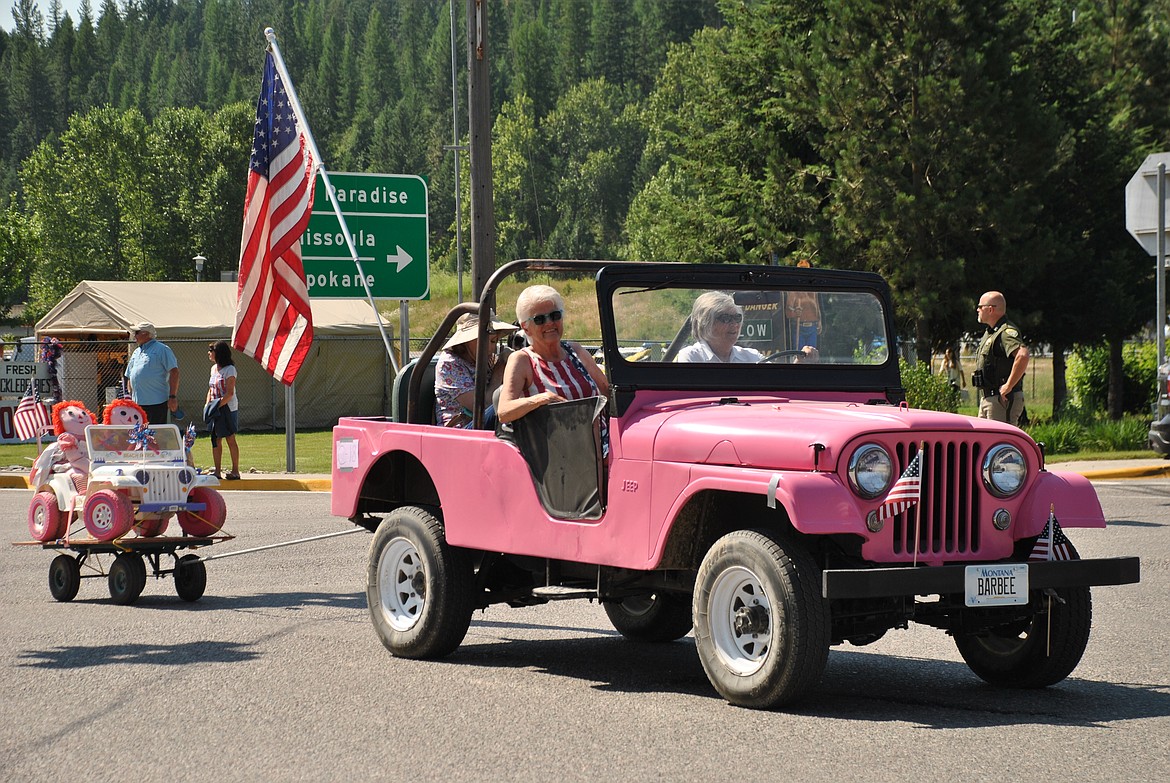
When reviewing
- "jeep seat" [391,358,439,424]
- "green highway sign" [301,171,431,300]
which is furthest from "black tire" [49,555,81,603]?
"green highway sign" [301,171,431,300]

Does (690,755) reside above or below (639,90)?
below

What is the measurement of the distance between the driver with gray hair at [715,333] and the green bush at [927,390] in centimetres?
1447

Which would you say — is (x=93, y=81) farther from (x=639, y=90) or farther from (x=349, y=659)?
(x=349, y=659)

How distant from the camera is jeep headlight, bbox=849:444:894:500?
5.97m

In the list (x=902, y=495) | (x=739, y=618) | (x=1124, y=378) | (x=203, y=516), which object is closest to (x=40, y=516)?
(x=203, y=516)

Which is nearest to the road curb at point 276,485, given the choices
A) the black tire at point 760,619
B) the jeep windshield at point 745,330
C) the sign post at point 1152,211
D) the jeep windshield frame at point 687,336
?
the sign post at point 1152,211

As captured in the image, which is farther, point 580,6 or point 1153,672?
point 580,6

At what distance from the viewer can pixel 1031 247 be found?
97.9ft

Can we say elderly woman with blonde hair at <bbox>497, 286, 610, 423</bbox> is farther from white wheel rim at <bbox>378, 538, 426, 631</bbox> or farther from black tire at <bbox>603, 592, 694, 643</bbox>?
black tire at <bbox>603, 592, 694, 643</bbox>

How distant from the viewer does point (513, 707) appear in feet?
21.2

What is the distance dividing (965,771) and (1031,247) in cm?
2611

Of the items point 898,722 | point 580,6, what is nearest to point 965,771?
point 898,722

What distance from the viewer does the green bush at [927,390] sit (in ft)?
71.4

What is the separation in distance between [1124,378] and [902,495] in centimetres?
2429
